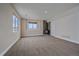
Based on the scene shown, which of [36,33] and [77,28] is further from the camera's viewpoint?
[36,33]

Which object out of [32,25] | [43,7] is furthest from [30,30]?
[43,7]

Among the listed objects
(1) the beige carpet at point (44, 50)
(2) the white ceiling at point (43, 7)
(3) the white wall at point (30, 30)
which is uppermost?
(2) the white ceiling at point (43, 7)

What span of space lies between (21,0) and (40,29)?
13.0m

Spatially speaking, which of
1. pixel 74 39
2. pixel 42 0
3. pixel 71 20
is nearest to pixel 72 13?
pixel 71 20

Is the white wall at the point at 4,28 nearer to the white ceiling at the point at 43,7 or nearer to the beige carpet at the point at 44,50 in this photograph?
the beige carpet at the point at 44,50

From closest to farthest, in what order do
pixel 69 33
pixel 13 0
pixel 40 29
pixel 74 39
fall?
pixel 13 0
pixel 74 39
pixel 69 33
pixel 40 29

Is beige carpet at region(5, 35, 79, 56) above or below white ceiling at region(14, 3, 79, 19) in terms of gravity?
below

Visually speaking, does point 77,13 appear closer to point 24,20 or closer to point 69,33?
point 69,33

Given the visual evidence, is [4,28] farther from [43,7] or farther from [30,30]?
[30,30]

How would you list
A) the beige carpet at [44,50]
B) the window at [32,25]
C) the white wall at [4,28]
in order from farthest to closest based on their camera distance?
the window at [32,25]
the beige carpet at [44,50]
the white wall at [4,28]

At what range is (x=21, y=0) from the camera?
3.22m

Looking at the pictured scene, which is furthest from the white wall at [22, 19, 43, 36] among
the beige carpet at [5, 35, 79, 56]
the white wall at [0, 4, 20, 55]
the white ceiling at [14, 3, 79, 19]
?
the white wall at [0, 4, 20, 55]

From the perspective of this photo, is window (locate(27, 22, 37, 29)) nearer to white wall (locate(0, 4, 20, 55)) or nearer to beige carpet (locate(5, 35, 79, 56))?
beige carpet (locate(5, 35, 79, 56))

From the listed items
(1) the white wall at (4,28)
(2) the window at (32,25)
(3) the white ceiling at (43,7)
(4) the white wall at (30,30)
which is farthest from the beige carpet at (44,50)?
(2) the window at (32,25)
